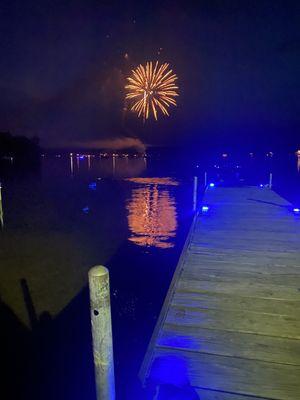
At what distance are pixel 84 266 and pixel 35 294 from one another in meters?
2.84

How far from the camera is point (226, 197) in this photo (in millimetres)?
16672

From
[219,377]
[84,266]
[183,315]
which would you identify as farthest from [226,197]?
[219,377]

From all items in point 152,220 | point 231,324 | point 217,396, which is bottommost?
point 152,220

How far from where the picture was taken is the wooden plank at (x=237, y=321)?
4328mm

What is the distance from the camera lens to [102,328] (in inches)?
103

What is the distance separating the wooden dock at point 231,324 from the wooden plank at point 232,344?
0.01 meters

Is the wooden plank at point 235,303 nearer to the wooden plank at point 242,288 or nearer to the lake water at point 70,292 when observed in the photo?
the wooden plank at point 242,288

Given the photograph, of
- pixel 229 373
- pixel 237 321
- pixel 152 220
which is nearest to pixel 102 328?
pixel 229 373

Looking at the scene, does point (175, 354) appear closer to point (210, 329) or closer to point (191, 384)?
point (191, 384)

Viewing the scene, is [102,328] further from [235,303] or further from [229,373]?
[235,303]

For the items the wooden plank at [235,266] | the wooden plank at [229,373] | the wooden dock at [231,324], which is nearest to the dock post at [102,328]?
the wooden dock at [231,324]

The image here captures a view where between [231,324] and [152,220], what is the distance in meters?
16.7

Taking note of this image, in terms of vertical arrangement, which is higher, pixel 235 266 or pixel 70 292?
pixel 235 266

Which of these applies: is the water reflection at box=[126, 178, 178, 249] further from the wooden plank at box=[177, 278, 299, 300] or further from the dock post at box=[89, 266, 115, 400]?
the dock post at box=[89, 266, 115, 400]
